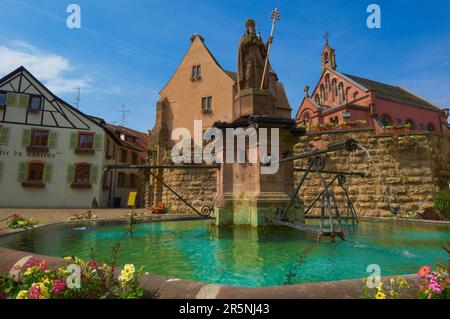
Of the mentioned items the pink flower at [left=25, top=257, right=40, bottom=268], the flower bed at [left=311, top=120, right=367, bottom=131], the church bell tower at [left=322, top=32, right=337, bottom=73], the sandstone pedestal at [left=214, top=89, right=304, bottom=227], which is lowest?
the pink flower at [left=25, top=257, right=40, bottom=268]

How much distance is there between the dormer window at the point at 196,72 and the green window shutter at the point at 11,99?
56.6 feet

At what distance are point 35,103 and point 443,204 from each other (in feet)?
106

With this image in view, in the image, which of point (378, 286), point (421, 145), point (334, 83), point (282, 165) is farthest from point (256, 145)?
point (334, 83)

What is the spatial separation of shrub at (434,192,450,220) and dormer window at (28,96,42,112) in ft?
103

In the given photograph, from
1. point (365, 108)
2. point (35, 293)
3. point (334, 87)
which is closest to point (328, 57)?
point (334, 87)

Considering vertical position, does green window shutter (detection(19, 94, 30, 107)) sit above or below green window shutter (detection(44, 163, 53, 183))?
above

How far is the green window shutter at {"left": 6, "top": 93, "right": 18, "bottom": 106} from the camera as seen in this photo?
78.9ft

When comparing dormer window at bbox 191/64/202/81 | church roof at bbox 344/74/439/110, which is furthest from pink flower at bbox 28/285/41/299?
church roof at bbox 344/74/439/110

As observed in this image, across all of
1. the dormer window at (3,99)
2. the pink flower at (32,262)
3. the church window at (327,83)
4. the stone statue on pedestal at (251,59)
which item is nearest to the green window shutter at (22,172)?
the dormer window at (3,99)

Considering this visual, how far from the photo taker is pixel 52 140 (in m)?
24.8

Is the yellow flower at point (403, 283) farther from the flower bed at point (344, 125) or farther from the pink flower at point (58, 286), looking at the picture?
the flower bed at point (344, 125)

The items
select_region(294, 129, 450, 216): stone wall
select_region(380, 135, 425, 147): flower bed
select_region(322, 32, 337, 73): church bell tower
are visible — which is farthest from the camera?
select_region(322, 32, 337, 73): church bell tower

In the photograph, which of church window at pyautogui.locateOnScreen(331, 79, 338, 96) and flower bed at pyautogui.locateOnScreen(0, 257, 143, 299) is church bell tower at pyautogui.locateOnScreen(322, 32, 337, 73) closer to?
church window at pyautogui.locateOnScreen(331, 79, 338, 96)

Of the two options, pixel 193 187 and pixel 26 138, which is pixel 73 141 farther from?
pixel 193 187
